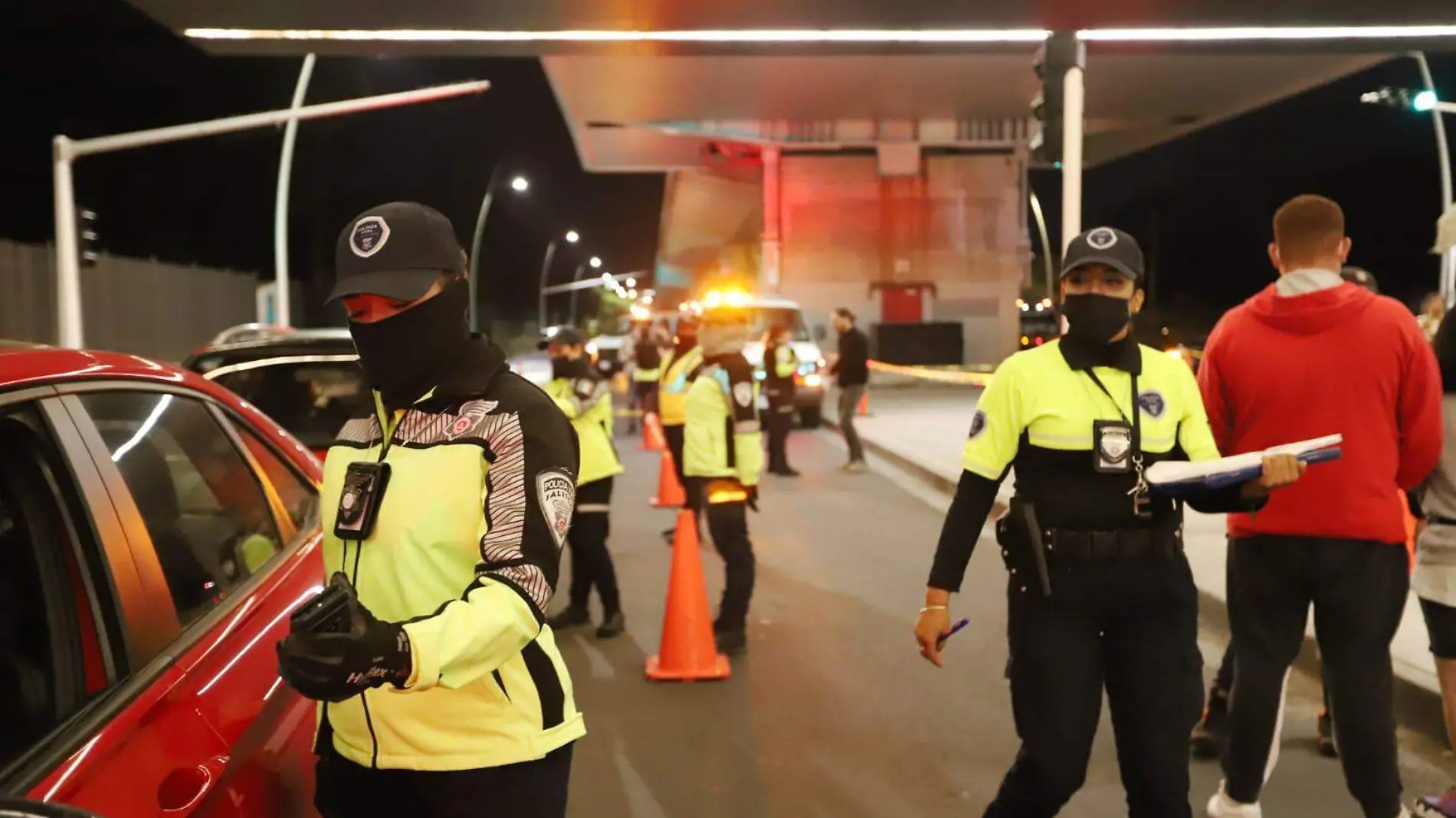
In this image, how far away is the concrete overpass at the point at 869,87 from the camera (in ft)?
25.3

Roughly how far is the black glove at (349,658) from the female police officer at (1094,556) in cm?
181

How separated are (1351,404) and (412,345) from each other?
110 inches

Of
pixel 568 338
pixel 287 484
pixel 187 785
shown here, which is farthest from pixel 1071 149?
pixel 187 785

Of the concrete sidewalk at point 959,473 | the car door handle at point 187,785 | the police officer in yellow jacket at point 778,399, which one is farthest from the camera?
the police officer in yellow jacket at point 778,399

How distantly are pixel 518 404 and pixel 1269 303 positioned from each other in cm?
257

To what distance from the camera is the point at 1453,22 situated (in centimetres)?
791

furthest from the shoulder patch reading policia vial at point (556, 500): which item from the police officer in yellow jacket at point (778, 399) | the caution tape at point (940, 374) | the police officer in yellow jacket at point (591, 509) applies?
the caution tape at point (940, 374)

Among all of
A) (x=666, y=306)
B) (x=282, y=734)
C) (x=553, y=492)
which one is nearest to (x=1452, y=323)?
(x=553, y=492)

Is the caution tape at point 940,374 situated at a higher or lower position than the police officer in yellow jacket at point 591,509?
lower

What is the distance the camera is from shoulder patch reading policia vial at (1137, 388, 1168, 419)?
3.16 meters

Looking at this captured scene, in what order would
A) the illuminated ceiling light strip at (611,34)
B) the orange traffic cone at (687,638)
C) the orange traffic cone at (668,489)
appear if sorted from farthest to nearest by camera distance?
the orange traffic cone at (668,489), the illuminated ceiling light strip at (611,34), the orange traffic cone at (687,638)

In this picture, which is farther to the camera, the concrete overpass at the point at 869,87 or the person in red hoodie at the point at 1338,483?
the concrete overpass at the point at 869,87

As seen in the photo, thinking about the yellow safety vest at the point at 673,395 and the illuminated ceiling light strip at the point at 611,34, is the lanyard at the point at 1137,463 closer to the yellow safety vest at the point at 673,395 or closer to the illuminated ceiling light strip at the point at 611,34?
the illuminated ceiling light strip at the point at 611,34

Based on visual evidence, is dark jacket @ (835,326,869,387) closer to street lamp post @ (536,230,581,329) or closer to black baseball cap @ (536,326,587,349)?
black baseball cap @ (536,326,587,349)
